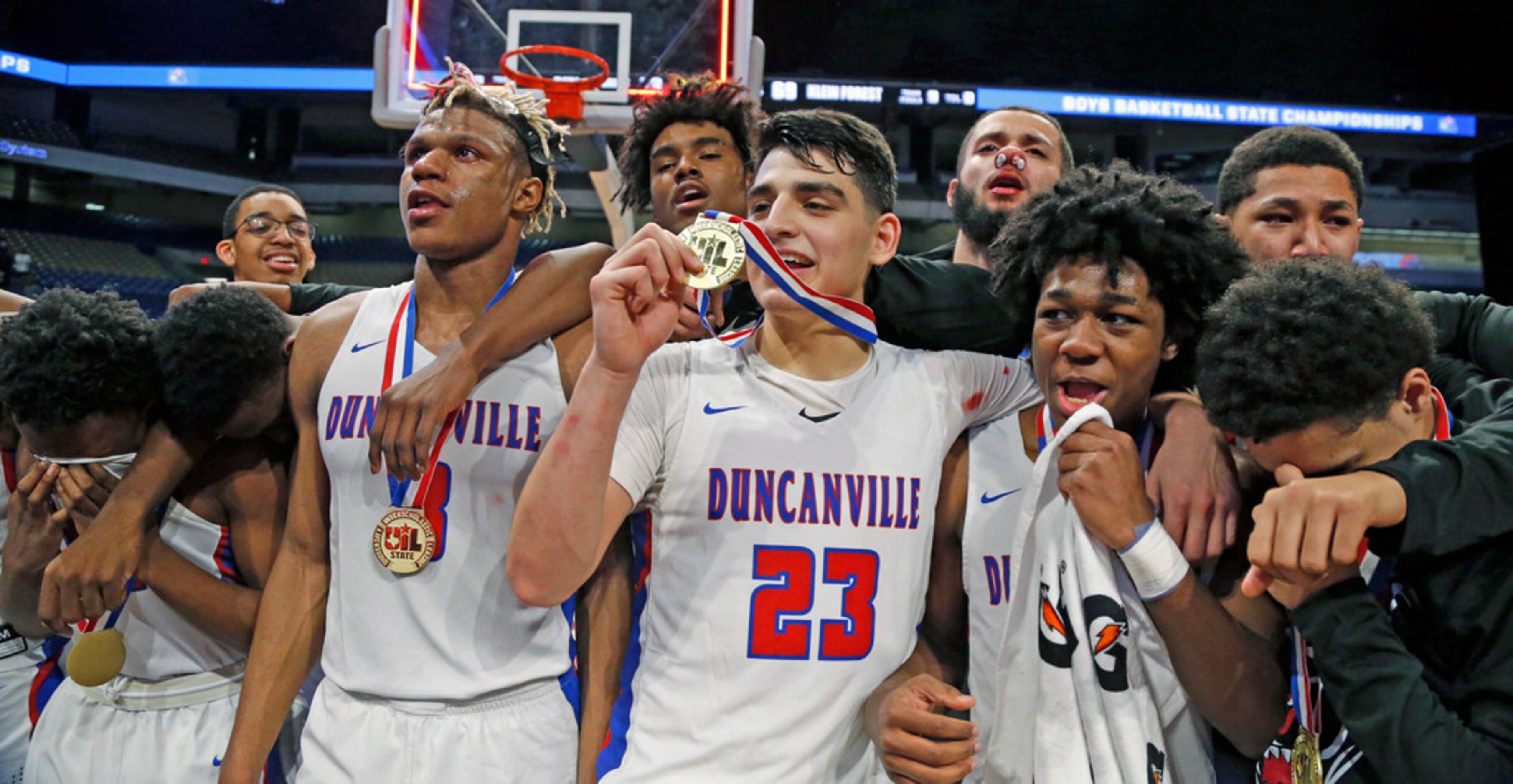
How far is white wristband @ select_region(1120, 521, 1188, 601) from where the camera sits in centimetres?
180

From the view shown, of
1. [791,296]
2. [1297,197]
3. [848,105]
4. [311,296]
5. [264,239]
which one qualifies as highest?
[848,105]

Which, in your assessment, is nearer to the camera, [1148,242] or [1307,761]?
[1307,761]

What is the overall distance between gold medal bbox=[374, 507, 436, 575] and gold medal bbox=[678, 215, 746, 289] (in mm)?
983

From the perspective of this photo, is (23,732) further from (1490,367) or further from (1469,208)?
→ (1469,208)

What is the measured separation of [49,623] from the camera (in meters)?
2.46

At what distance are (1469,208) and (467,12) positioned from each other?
46.3 ft

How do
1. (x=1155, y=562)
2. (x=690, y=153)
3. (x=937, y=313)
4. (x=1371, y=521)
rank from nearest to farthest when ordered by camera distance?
1. (x=1371, y=521)
2. (x=1155, y=562)
3. (x=937, y=313)
4. (x=690, y=153)

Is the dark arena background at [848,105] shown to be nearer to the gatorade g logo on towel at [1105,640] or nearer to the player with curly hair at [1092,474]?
the player with curly hair at [1092,474]

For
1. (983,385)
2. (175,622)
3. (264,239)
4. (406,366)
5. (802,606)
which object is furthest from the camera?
(264,239)

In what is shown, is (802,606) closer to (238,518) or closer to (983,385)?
(983,385)

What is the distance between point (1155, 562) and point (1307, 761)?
46 cm

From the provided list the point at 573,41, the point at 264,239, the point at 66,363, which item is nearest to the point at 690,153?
the point at 66,363

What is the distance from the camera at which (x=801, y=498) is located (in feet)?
6.88

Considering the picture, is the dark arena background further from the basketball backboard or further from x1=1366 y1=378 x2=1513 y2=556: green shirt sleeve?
x1=1366 y1=378 x2=1513 y2=556: green shirt sleeve
